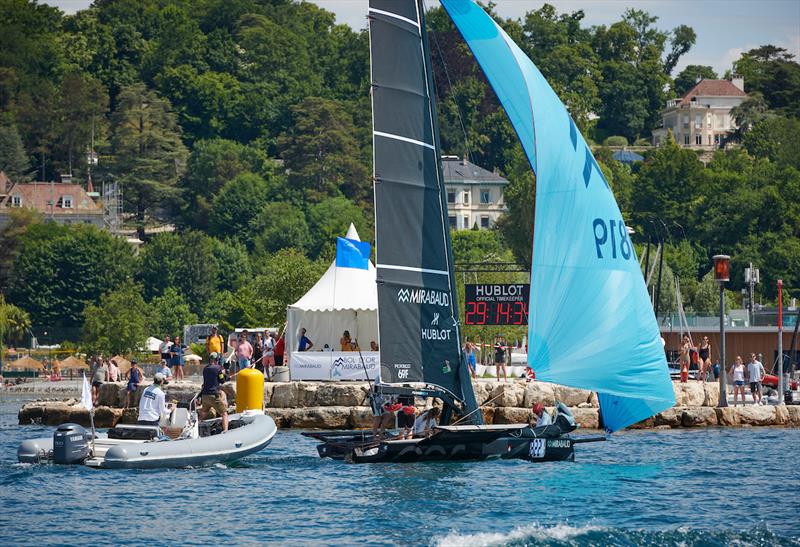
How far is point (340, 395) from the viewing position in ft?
130

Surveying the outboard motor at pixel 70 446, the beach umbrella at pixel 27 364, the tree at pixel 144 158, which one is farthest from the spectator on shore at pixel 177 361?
the tree at pixel 144 158

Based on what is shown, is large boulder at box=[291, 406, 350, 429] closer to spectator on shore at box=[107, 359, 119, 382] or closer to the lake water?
spectator on shore at box=[107, 359, 119, 382]

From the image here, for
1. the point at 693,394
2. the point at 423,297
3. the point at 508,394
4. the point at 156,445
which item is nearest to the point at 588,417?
the point at 508,394

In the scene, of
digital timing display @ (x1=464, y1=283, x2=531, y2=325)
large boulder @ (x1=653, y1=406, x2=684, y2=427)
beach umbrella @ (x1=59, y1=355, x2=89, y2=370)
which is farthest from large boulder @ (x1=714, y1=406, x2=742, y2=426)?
beach umbrella @ (x1=59, y1=355, x2=89, y2=370)

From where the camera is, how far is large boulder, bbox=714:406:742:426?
40.8m

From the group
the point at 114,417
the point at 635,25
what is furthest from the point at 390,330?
the point at 635,25

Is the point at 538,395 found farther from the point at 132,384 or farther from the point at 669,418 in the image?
the point at 132,384

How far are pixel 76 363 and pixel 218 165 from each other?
62309 millimetres

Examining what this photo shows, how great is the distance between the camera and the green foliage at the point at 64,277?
377 feet

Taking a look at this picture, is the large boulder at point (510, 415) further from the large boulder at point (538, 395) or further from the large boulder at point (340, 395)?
the large boulder at point (340, 395)

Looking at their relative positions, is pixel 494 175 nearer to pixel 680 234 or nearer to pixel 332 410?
pixel 680 234

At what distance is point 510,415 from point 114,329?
57.0m

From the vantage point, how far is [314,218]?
141 meters

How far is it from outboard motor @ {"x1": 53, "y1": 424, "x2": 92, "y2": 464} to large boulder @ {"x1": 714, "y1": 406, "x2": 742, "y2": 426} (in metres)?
19.2
